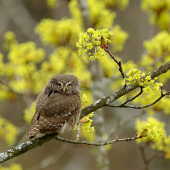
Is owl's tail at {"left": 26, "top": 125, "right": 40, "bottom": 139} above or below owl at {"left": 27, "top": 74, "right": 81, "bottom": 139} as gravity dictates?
below

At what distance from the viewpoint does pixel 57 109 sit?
3.23 meters

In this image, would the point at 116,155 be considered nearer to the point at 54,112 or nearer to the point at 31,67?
the point at 31,67

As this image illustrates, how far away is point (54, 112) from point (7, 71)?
2837mm

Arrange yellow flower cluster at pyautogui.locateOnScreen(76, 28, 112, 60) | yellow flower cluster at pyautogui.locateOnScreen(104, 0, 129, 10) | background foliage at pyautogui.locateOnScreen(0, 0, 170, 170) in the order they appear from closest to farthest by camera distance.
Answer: yellow flower cluster at pyautogui.locateOnScreen(76, 28, 112, 60) → background foliage at pyautogui.locateOnScreen(0, 0, 170, 170) → yellow flower cluster at pyautogui.locateOnScreen(104, 0, 129, 10)

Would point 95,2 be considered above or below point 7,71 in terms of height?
above

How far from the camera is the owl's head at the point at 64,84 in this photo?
3533mm

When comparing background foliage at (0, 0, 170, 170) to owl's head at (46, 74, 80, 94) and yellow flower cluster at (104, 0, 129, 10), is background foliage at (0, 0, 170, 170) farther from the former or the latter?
owl's head at (46, 74, 80, 94)

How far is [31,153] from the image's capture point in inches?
412

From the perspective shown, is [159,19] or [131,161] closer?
[159,19]

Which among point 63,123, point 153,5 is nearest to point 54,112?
point 63,123

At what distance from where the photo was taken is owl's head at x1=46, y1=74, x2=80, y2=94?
3.53m

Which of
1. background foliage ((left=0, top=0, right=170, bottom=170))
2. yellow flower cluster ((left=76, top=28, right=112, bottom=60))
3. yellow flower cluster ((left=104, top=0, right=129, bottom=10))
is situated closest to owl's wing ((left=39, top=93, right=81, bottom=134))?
background foliage ((left=0, top=0, right=170, bottom=170))

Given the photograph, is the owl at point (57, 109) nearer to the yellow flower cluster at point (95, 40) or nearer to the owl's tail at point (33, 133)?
the owl's tail at point (33, 133)

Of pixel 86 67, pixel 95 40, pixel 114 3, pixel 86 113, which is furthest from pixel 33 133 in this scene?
pixel 114 3
